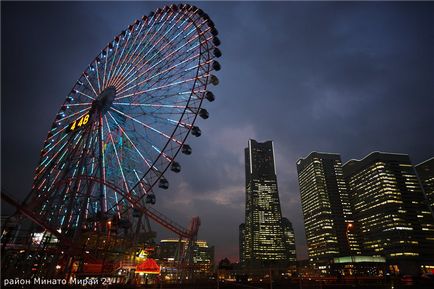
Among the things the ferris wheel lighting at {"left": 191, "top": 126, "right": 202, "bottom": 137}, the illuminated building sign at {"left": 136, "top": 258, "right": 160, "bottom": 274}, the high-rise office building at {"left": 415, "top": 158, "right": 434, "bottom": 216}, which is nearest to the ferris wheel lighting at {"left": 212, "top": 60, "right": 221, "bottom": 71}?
the ferris wheel lighting at {"left": 191, "top": 126, "right": 202, "bottom": 137}

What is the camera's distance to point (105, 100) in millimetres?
27922

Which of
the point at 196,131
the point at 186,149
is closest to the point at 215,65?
the point at 196,131

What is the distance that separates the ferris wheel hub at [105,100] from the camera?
27531 millimetres

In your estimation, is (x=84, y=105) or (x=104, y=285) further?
(x=84, y=105)

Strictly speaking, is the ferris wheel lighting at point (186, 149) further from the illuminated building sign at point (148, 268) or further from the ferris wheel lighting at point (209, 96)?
the illuminated building sign at point (148, 268)

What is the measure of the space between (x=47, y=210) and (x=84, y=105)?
1197 cm

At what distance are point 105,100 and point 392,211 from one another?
534 ft

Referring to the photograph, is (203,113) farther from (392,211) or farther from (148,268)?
(392,211)

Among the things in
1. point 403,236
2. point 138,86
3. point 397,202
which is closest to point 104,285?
point 138,86

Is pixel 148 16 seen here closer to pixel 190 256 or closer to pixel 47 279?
pixel 47 279

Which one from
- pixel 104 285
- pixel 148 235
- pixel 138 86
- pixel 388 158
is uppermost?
pixel 388 158

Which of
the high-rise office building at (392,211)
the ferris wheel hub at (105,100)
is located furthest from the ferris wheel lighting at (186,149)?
the high-rise office building at (392,211)

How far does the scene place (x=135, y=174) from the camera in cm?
2744

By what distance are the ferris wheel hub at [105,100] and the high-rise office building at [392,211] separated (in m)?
143
